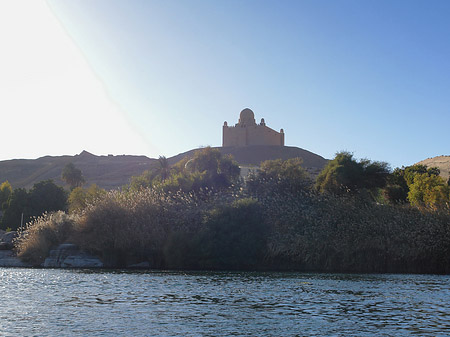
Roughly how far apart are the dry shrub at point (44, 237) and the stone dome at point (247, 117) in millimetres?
92017

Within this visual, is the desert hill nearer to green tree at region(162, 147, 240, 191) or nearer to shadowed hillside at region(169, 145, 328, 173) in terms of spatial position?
shadowed hillside at region(169, 145, 328, 173)

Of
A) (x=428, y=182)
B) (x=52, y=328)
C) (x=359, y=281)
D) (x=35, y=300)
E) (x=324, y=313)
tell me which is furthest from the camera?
(x=428, y=182)

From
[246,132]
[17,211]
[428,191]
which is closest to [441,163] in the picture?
[246,132]

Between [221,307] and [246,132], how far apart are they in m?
117

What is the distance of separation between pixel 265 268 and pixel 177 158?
117771 millimetres

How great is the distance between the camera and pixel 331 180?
51.9 m

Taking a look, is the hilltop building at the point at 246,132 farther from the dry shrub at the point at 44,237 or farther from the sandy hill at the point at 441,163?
the dry shrub at the point at 44,237

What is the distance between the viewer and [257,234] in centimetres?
4056

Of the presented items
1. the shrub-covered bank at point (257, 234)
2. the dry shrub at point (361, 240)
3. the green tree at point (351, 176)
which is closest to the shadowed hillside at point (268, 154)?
the green tree at point (351, 176)

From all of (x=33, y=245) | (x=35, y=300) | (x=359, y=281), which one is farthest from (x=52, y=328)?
(x=33, y=245)

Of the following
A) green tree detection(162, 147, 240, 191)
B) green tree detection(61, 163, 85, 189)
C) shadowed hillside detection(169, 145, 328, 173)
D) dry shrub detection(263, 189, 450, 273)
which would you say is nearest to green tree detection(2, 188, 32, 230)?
green tree detection(162, 147, 240, 191)

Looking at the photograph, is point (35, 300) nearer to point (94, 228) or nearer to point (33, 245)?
point (94, 228)

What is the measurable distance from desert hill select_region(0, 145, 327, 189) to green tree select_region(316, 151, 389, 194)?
69.0 metres

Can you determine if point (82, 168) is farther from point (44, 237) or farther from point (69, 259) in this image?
point (69, 259)
